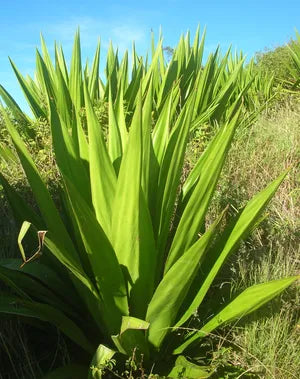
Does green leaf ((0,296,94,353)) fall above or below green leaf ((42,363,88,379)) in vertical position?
above

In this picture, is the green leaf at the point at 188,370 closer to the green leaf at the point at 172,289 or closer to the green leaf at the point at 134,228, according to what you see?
the green leaf at the point at 172,289

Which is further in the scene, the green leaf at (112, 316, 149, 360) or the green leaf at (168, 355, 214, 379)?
the green leaf at (168, 355, 214, 379)

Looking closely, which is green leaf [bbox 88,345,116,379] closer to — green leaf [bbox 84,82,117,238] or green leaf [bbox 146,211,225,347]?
green leaf [bbox 146,211,225,347]

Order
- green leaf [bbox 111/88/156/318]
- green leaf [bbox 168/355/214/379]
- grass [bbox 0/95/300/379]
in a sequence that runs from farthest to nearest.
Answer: grass [bbox 0/95/300/379] < green leaf [bbox 168/355/214/379] < green leaf [bbox 111/88/156/318]

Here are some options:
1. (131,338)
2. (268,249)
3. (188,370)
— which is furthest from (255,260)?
(131,338)

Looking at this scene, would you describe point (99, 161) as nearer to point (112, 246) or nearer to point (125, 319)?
point (112, 246)

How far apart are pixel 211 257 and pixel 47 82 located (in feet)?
9.43

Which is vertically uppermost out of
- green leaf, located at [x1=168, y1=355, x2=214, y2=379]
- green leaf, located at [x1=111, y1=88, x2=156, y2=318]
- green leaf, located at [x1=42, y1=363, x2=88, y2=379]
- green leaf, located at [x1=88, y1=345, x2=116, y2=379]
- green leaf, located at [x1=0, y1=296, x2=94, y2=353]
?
green leaf, located at [x1=111, y1=88, x2=156, y2=318]

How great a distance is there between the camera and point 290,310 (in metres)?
2.20

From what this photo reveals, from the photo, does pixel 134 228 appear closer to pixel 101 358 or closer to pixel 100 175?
pixel 100 175

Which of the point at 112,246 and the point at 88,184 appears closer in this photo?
the point at 112,246

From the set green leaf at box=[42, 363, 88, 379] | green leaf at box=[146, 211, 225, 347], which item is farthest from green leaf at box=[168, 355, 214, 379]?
green leaf at box=[42, 363, 88, 379]

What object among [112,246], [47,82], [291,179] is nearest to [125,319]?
[112,246]

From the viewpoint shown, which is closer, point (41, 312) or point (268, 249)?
point (41, 312)
